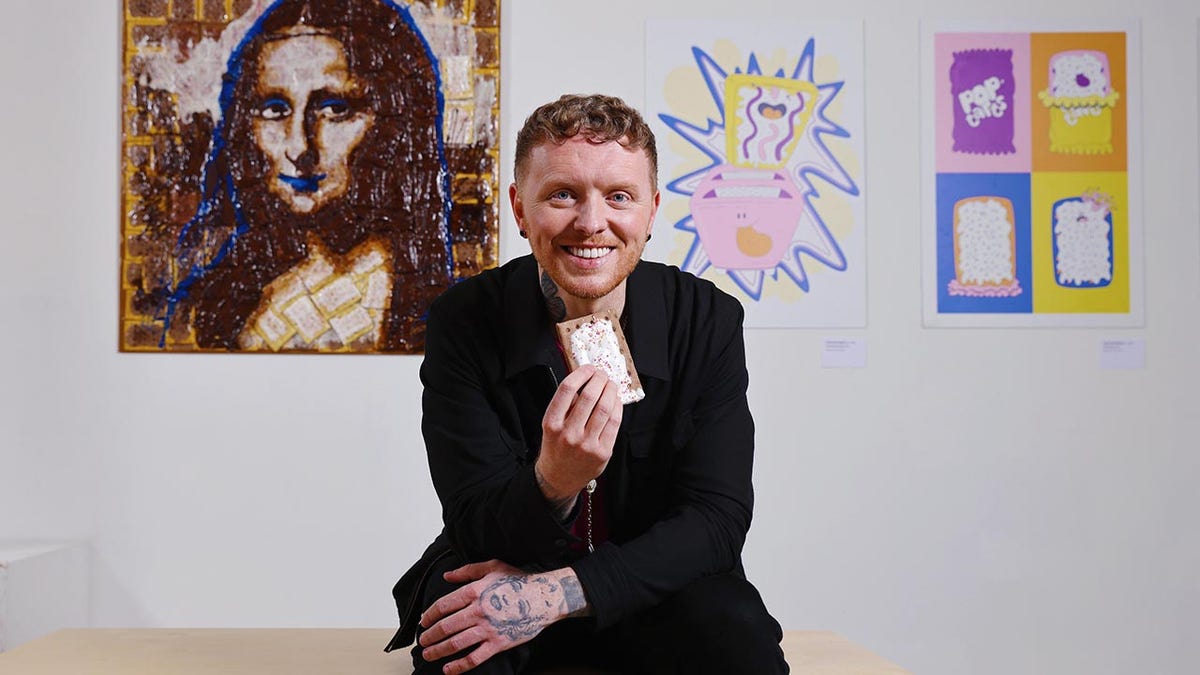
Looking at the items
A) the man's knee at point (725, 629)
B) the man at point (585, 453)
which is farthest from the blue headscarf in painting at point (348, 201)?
the man's knee at point (725, 629)

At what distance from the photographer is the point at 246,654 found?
2.21 meters

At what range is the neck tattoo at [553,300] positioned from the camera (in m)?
2.04

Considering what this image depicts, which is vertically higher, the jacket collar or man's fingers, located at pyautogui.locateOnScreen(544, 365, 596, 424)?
the jacket collar

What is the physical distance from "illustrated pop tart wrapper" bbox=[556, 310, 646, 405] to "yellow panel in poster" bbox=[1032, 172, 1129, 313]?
2181 mm

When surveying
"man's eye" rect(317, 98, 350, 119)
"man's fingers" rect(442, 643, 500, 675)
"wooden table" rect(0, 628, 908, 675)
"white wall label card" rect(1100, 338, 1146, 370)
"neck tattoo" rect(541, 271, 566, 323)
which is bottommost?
"wooden table" rect(0, 628, 908, 675)

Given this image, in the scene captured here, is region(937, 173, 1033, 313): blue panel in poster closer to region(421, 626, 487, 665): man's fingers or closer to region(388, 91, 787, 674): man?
region(388, 91, 787, 674): man

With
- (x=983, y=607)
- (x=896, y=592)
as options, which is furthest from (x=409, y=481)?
(x=983, y=607)

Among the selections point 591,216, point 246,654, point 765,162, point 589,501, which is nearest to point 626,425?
point 589,501

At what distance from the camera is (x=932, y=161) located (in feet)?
12.0

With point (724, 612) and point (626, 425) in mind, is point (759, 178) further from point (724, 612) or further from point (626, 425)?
point (724, 612)

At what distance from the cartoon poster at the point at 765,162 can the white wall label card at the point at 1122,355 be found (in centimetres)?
80

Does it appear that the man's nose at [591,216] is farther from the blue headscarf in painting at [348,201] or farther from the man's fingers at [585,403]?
the blue headscarf in painting at [348,201]

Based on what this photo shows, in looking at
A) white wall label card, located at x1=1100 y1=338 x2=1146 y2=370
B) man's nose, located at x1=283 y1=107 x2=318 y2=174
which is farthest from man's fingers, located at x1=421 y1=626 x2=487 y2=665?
white wall label card, located at x1=1100 y1=338 x2=1146 y2=370

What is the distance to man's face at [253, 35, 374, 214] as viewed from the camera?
11.8 feet
